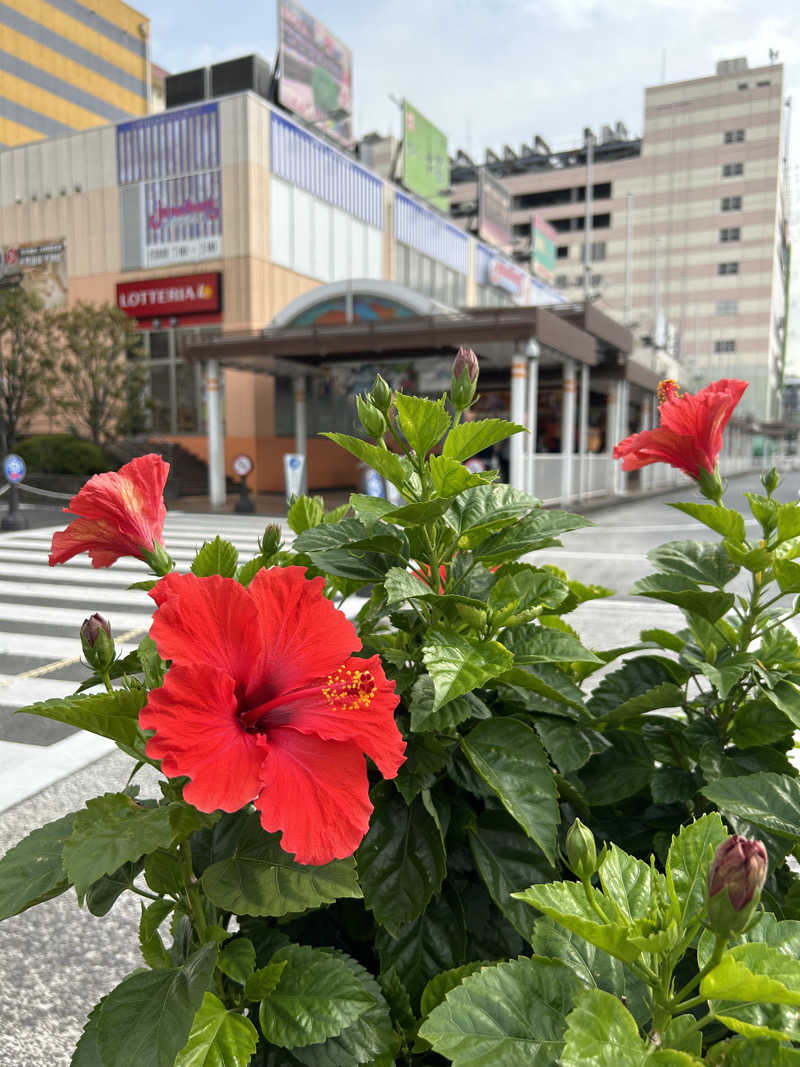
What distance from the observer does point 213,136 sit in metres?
21.7

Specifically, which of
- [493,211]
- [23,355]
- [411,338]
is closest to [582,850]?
[411,338]

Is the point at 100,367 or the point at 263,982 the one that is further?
the point at 100,367

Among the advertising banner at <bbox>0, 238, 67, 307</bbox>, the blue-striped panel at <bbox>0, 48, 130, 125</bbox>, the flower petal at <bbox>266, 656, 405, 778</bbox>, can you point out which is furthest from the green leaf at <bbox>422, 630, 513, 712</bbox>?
the blue-striped panel at <bbox>0, 48, 130, 125</bbox>

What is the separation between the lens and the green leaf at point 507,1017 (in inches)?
29.9

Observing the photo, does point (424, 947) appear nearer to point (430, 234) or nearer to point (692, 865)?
point (692, 865)

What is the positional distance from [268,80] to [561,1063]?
28427 mm

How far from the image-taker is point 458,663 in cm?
104

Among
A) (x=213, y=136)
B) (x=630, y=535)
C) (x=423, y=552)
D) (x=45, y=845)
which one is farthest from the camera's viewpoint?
(x=213, y=136)

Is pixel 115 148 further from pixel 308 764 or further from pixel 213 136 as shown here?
pixel 308 764

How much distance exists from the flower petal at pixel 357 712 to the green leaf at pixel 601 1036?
279mm

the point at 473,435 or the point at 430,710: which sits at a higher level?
the point at 473,435

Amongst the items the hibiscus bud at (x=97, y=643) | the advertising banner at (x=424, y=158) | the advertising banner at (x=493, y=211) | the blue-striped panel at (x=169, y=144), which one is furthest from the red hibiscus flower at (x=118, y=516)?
the advertising banner at (x=493, y=211)

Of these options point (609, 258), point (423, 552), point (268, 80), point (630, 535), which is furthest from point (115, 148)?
point (609, 258)

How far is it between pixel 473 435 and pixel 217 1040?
33.3 inches
